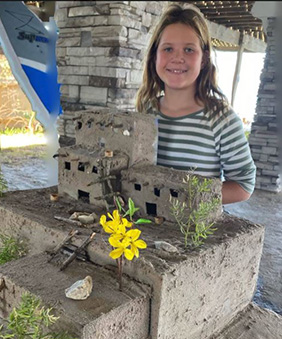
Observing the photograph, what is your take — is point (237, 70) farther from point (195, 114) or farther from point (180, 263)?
point (180, 263)

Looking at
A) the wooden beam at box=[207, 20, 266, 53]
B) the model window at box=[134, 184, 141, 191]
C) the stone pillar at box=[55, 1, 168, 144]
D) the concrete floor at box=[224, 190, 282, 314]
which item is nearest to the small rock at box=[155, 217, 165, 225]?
the model window at box=[134, 184, 141, 191]

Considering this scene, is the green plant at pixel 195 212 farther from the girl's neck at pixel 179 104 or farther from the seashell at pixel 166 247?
the girl's neck at pixel 179 104

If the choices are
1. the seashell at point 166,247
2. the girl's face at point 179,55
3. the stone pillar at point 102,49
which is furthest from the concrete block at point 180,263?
the stone pillar at point 102,49

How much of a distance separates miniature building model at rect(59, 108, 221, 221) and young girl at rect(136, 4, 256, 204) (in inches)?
3.6

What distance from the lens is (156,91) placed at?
1487 mm

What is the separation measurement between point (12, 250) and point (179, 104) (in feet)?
2.69

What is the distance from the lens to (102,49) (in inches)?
92.4

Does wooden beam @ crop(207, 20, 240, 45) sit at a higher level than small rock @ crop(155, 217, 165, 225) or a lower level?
higher

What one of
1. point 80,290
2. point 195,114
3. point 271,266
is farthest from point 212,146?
point 271,266

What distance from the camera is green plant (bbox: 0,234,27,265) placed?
1250 millimetres

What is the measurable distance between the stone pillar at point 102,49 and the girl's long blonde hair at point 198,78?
0.90 meters

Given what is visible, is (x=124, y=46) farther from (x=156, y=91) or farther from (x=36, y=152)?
(x=36, y=152)

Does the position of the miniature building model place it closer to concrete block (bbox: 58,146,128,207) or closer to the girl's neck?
concrete block (bbox: 58,146,128,207)

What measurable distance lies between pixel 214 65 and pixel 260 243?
0.68 meters
